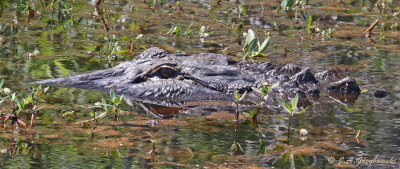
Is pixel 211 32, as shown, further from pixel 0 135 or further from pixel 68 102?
pixel 0 135

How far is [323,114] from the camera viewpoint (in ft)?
17.6

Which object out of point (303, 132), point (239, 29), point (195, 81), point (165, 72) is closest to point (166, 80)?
point (165, 72)

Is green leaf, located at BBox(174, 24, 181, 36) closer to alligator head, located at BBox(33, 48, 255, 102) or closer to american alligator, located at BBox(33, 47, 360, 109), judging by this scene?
american alligator, located at BBox(33, 47, 360, 109)

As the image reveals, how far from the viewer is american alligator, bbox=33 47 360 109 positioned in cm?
594

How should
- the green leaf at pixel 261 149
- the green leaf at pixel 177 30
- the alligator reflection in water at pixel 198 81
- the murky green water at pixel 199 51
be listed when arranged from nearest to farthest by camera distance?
the murky green water at pixel 199 51 → the green leaf at pixel 261 149 → the alligator reflection in water at pixel 198 81 → the green leaf at pixel 177 30

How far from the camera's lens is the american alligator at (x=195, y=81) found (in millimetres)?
5938

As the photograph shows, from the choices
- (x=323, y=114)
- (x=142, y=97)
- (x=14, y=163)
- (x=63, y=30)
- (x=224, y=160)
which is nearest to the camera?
(x=14, y=163)

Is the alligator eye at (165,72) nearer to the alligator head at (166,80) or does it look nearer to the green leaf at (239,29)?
the alligator head at (166,80)

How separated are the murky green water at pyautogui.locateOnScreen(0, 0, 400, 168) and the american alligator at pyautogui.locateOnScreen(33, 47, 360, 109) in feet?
0.65

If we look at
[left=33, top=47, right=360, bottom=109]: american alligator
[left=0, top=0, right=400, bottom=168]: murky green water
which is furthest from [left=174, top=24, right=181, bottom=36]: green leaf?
[left=33, top=47, right=360, bottom=109]: american alligator

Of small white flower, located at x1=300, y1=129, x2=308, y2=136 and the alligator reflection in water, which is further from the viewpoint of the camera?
the alligator reflection in water

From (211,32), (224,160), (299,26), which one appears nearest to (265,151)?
(224,160)

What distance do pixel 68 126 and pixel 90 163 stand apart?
0.93 metres

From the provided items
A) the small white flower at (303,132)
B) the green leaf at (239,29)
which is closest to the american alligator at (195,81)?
the small white flower at (303,132)
